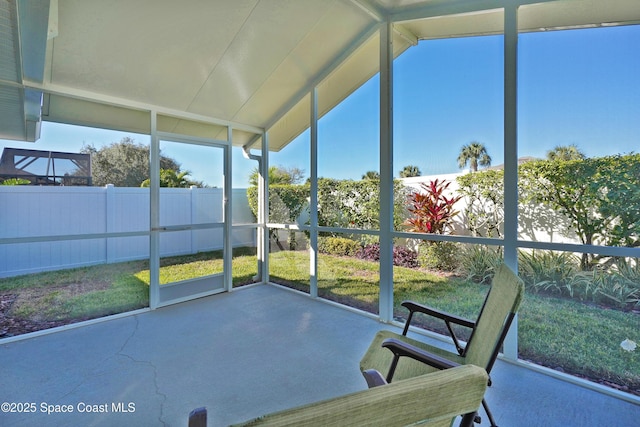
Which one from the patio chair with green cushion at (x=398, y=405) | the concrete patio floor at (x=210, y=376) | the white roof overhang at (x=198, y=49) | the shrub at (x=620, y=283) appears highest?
the white roof overhang at (x=198, y=49)

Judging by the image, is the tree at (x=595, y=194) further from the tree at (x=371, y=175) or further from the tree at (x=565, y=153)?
the tree at (x=371, y=175)

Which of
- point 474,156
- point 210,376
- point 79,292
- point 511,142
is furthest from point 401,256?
point 79,292

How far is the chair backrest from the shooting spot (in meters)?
1.43

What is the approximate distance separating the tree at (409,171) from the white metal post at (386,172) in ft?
0.43

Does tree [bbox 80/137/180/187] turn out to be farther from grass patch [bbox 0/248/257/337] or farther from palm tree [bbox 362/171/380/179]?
palm tree [bbox 362/171/380/179]

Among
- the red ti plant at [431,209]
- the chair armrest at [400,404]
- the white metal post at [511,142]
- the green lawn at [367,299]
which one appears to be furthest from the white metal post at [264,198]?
the chair armrest at [400,404]

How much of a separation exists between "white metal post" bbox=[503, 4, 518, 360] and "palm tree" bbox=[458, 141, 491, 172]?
215 mm

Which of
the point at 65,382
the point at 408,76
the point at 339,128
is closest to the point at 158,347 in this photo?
the point at 65,382

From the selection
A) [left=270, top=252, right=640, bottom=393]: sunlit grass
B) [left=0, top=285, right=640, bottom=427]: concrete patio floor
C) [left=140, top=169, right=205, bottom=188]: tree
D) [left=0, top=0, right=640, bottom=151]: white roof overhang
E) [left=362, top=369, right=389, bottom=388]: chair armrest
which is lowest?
[left=0, top=285, right=640, bottom=427]: concrete patio floor

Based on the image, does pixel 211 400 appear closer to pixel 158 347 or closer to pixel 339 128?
pixel 158 347

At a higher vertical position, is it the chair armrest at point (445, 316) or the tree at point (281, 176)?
the tree at point (281, 176)

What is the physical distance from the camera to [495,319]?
5.26 feet

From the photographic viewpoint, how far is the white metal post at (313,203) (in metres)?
4.26

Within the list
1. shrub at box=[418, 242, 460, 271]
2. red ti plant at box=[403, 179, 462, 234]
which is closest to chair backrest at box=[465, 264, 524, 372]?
shrub at box=[418, 242, 460, 271]
